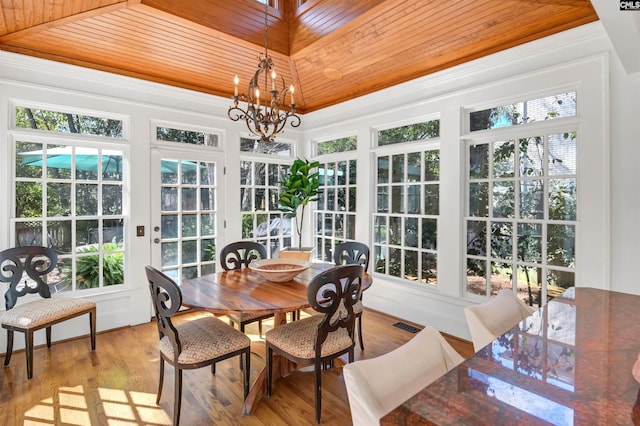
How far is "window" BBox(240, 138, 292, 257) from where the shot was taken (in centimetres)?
464

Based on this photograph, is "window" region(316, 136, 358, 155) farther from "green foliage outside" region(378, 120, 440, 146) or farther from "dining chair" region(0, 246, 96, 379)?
"dining chair" region(0, 246, 96, 379)

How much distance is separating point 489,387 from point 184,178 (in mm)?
3999

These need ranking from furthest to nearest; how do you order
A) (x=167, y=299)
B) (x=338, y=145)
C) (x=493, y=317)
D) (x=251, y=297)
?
(x=338, y=145), (x=251, y=297), (x=167, y=299), (x=493, y=317)

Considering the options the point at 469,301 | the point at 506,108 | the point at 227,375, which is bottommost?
the point at 227,375

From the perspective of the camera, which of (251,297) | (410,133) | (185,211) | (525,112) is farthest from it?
(185,211)

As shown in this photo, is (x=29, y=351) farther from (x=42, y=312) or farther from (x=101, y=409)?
(x=101, y=409)

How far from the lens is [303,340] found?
2180 mm

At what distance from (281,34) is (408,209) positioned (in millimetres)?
2496

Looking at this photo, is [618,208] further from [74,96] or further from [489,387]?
[74,96]

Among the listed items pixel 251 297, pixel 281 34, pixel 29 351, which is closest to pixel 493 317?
pixel 251 297

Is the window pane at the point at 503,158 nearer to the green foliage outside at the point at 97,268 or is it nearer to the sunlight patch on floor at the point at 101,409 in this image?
the sunlight patch on floor at the point at 101,409

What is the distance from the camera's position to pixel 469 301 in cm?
328

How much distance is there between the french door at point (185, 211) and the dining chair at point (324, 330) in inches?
88.3

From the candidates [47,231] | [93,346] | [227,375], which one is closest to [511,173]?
[227,375]
